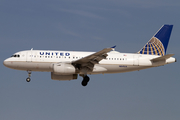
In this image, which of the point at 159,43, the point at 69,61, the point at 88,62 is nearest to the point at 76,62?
the point at 69,61

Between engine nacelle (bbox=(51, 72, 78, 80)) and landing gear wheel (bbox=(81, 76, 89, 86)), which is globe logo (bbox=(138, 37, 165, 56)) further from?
engine nacelle (bbox=(51, 72, 78, 80))

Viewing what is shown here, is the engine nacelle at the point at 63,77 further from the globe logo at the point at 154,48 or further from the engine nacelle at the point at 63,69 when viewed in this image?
the globe logo at the point at 154,48

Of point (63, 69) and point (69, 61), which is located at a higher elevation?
point (69, 61)

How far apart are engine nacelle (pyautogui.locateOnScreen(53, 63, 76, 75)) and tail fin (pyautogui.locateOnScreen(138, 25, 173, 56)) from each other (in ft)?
31.7

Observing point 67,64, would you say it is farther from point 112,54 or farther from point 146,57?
point 146,57

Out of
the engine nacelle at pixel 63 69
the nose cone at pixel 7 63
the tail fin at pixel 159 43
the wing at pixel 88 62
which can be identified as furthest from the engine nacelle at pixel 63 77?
the tail fin at pixel 159 43

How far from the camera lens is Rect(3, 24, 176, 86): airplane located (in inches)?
1554

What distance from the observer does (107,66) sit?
40.8 m

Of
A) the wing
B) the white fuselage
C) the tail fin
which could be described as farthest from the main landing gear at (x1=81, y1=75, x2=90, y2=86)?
the tail fin

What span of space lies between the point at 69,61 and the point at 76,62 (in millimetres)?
1002

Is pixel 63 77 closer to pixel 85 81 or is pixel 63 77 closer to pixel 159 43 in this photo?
pixel 85 81

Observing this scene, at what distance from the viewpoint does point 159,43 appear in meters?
44.8

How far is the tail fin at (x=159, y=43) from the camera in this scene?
1734 inches

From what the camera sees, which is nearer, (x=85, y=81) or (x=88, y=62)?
(x=88, y=62)
